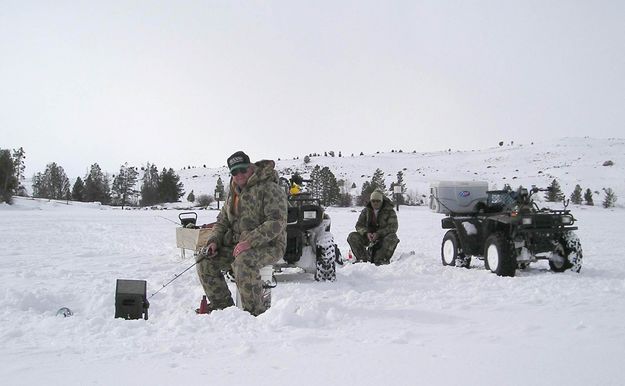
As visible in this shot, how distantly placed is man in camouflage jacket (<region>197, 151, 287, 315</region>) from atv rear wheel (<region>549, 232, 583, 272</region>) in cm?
472

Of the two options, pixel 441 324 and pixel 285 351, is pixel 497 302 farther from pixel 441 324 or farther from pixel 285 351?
pixel 285 351

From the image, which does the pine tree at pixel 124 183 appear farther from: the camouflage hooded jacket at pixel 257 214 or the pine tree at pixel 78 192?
the camouflage hooded jacket at pixel 257 214

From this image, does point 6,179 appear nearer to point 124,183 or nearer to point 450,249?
point 124,183

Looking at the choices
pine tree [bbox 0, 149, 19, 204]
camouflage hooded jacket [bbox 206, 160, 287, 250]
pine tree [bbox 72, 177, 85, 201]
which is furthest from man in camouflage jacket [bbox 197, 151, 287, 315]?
pine tree [bbox 72, 177, 85, 201]

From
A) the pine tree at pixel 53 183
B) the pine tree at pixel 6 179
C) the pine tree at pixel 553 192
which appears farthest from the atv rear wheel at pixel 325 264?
the pine tree at pixel 53 183

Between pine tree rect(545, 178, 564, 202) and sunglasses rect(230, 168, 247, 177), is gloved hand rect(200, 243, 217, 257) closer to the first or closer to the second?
sunglasses rect(230, 168, 247, 177)

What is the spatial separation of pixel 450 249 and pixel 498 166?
87836 mm

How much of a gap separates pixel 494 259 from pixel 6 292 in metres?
6.14

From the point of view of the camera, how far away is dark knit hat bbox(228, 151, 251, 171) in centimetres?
501

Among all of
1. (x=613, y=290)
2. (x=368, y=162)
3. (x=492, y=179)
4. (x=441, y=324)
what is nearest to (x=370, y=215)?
(x=613, y=290)

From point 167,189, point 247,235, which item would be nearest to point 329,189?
point 167,189

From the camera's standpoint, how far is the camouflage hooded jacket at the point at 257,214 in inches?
187

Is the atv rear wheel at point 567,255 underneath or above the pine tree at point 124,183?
underneath

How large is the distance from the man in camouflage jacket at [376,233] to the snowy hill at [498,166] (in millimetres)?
57815
